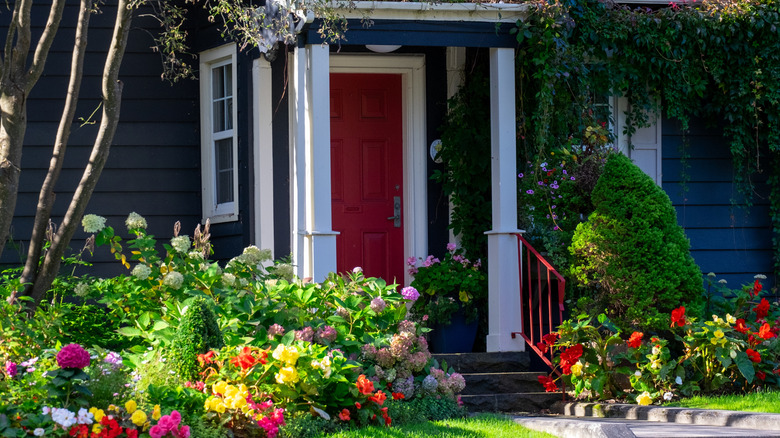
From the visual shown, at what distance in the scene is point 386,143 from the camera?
8172 millimetres

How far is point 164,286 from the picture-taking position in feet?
18.5

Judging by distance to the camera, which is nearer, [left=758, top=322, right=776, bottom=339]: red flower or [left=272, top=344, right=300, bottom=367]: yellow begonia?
[left=272, top=344, right=300, bottom=367]: yellow begonia

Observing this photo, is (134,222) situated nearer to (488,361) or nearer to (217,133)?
(217,133)

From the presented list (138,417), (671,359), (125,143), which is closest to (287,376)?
(138,417)

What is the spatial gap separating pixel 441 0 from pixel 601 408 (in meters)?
3.06

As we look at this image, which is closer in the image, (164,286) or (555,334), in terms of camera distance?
(164,286)

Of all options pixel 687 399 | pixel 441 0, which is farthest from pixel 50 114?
pixel 687 399

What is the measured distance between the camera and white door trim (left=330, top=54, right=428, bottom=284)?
314 inches

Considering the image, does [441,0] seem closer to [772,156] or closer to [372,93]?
[372,93]

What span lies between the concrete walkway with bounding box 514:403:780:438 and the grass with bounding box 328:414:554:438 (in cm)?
17

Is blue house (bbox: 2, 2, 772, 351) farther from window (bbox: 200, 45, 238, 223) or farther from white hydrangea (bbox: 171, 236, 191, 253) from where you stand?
white hydrangea (bbox: 171, 236, 191, 253)

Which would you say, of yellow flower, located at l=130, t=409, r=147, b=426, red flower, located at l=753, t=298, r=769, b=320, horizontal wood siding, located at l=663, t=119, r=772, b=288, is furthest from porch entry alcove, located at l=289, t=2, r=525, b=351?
yellow flower, located at l=130, t=409, r=147, b=426

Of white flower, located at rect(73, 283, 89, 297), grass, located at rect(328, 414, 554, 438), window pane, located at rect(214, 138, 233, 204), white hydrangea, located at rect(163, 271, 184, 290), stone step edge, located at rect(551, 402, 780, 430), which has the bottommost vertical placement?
stone step edge, located at rect(551, 402, 780, 430)

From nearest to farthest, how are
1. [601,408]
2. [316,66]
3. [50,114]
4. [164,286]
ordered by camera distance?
[164,286], [601,408], [316,66], [50,114]
